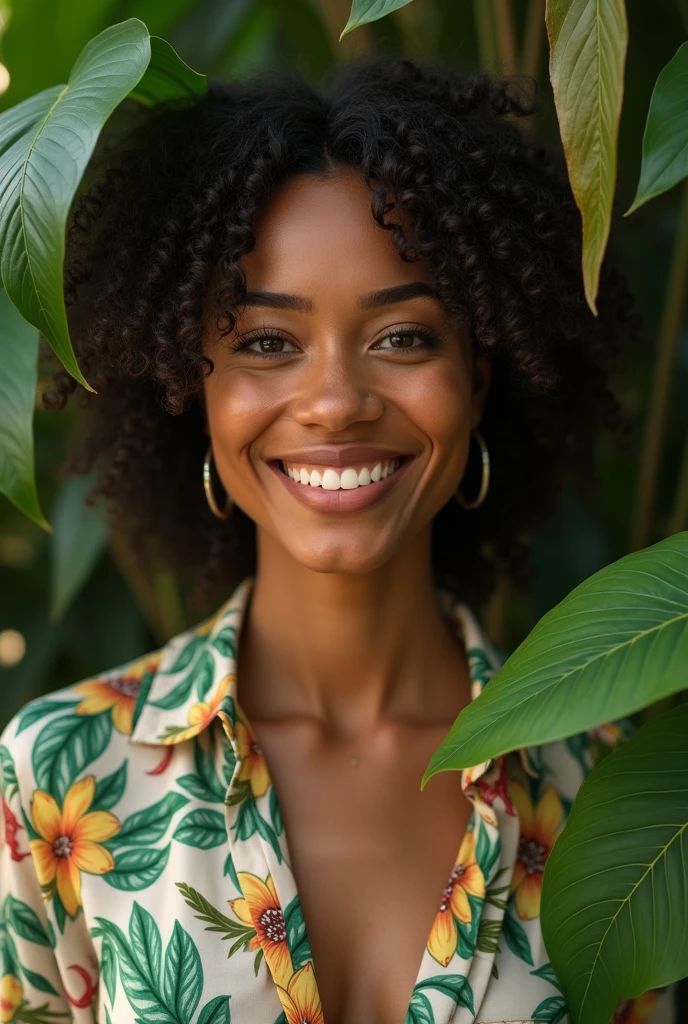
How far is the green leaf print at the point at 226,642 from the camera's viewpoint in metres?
1.11

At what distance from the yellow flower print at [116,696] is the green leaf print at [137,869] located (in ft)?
0.39

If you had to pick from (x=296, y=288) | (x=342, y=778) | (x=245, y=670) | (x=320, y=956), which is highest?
(x=296, y=288)

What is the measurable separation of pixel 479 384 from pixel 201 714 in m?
0.43

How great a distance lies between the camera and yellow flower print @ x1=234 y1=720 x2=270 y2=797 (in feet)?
3.39

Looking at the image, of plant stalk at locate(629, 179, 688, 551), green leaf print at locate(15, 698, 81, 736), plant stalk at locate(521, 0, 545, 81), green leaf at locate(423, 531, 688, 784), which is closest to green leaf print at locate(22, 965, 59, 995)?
green leaf print at locate(15, 698, 81, 736)

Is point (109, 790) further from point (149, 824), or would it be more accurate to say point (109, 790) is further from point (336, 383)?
point (336, 383)

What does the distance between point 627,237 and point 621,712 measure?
4.02 feet

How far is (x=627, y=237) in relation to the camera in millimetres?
1698

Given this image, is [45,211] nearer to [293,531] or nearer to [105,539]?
[293,531]

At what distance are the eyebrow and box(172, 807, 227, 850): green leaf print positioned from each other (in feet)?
1.47

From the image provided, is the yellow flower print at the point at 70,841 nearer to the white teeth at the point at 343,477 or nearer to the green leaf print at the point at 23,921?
the green leaf print at the point at 23,921

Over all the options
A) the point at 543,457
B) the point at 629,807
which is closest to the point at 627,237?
the point at 543,457

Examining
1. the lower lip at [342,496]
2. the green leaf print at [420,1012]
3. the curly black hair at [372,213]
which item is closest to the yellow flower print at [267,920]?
the green leaf print at [420,1012]

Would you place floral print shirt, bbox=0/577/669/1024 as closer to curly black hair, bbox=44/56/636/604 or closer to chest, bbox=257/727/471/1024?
chest, bbox=257/727/471/1024
